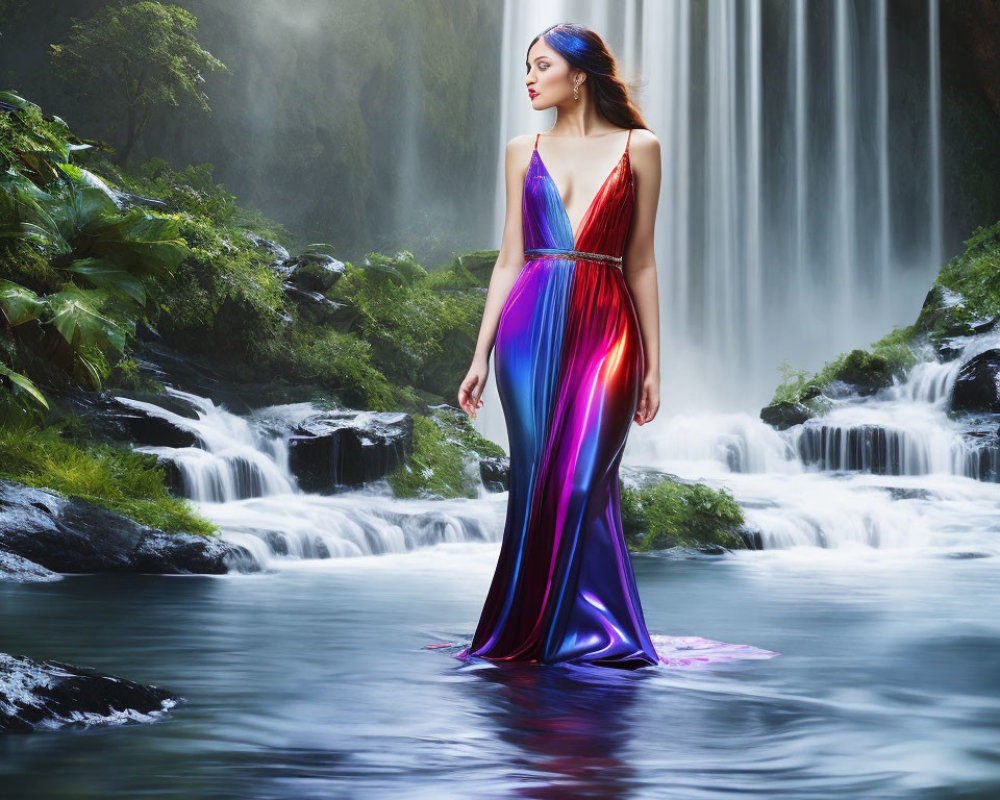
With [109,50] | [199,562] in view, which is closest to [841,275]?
[109,50]

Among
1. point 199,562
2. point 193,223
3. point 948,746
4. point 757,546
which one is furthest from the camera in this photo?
point 193,223

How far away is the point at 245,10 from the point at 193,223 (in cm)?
1595

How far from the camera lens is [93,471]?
1082 centimetres

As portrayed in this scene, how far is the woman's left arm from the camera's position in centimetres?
449

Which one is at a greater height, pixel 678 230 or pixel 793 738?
pixel 678 230

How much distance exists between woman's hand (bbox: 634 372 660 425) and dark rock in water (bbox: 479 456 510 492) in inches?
458

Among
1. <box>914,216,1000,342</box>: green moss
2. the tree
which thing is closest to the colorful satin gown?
<box>914,216,1000,342</box>: green moss

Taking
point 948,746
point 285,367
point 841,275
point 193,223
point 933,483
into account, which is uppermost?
point 841,275

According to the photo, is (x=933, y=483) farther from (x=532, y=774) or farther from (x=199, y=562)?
(x=532, y=774)

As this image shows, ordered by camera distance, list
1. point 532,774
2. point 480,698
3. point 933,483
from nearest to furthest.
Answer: point 532,774 < point 480,698 < point 933,483

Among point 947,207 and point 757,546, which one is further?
point 947,207

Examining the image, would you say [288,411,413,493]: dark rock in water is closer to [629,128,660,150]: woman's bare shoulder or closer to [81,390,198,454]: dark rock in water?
[81,390,198,454]: dark rock in water

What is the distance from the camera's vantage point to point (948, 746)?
313 centimetres

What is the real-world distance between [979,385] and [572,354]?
56.4ft
